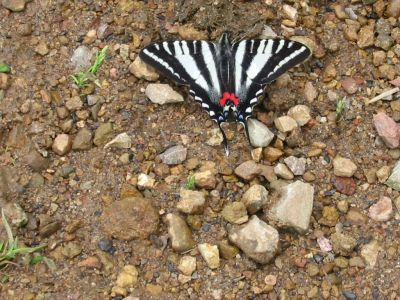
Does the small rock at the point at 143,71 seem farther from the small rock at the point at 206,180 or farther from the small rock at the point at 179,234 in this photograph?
the small rock at the point at 179,234

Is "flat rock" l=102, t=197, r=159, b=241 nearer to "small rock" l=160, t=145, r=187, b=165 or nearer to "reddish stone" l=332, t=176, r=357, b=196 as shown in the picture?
"small rock" l=160, t=145, r=187, b=165

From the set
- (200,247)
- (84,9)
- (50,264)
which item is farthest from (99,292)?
(84,9)

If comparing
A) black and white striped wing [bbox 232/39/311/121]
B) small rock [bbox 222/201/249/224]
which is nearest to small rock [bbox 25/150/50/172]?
small rock [bbox 222/201/249/224]

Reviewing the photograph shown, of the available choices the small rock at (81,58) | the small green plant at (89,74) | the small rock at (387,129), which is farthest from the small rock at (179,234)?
the small rock at (387,129)

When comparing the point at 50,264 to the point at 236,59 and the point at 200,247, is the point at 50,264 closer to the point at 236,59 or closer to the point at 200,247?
the point at 200,247

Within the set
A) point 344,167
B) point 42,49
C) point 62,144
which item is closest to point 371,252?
point 344,167
